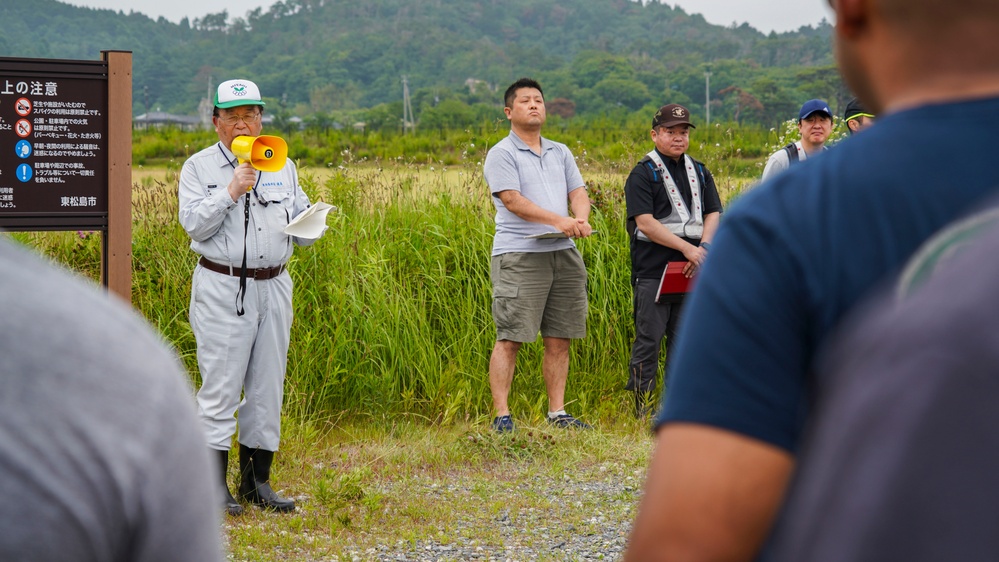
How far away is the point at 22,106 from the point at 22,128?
106 millimetres

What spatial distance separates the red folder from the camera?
647 cm

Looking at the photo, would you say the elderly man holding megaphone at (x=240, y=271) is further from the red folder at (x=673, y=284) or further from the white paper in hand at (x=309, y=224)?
the red folder at (x=673, y=284)

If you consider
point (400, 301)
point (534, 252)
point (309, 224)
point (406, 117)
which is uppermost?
point (406, 117)

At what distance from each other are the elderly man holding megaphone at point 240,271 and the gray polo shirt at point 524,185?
162 centimetres

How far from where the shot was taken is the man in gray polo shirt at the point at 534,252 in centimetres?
629

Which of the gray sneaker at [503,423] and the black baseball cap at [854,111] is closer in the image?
the gray sneaker at [503,423]

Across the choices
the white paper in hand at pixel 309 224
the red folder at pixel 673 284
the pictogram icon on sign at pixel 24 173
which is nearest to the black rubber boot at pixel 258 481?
the white paper in hand at pixel 309 224

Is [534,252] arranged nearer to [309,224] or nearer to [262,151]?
[309,224]

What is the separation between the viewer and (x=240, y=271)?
4703 mm

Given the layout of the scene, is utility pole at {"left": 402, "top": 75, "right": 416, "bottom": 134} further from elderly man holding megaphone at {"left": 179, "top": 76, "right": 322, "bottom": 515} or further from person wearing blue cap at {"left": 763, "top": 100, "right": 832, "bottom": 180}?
elderly man holding megaphone at {"left": 179, "top": 76, "right": 322, "bottom": 515}

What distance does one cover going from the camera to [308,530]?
4754 mm

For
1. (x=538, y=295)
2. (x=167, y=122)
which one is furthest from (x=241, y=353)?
(x=167, y=122)

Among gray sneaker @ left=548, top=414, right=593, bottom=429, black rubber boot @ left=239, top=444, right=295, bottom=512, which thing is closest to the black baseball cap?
gray sneaker @ left=548, top=414, right=593, bottom=429

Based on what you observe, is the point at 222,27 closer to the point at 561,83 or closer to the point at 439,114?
the point at 561,83
